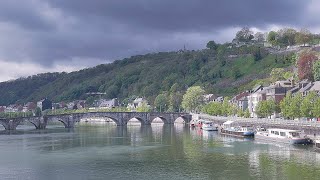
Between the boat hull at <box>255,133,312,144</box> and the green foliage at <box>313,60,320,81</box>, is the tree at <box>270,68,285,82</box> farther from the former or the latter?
the boat hull at <box>255,133,312,144</box>

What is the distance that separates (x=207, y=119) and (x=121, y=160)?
59109mm

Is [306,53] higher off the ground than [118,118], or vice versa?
[306,53]

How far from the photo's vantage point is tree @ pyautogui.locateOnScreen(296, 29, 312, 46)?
506 feet

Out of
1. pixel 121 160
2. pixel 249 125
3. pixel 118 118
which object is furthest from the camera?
pixel 118 118

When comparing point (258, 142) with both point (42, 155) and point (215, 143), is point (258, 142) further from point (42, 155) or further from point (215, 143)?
point (42, 155)

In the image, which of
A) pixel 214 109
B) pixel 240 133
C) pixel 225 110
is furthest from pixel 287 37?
pixel 240 133

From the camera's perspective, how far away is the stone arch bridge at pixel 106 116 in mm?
115012

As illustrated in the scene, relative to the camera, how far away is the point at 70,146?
237 ft

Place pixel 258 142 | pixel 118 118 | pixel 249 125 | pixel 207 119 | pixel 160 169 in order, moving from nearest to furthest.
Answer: pixel 160 169
pixel 258 142
pixel 249 125
pixel 207 119
pixel 118 118

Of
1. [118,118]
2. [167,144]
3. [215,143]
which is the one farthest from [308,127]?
[118,118]

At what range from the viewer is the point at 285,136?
6456cm

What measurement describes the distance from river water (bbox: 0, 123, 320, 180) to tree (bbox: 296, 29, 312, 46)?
3488 inches

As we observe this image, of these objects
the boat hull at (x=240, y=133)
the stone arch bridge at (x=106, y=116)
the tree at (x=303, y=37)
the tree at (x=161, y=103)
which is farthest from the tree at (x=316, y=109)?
the tree at (x=161, y=103)

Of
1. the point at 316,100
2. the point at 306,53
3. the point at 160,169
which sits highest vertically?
the point at 306,53
